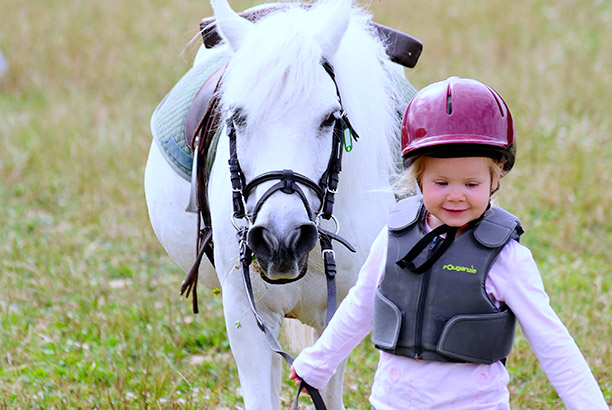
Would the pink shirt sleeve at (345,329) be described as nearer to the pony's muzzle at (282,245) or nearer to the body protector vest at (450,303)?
the body protector vest at (450,303)

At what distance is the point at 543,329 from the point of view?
1910 millimetres

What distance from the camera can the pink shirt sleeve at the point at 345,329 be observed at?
2.20m

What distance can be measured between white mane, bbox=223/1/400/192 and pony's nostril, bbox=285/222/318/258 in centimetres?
36

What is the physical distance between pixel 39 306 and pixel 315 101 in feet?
10.8

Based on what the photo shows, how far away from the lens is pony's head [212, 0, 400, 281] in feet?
7.48

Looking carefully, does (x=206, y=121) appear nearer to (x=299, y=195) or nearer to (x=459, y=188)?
(x=299, y=195)

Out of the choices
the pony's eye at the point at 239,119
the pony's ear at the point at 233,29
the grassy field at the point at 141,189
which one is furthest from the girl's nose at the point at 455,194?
the grassy field at the point at 141,189

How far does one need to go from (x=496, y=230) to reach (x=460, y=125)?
0.28m

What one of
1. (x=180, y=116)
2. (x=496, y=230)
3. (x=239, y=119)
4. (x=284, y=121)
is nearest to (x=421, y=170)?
(x=496, y=230)

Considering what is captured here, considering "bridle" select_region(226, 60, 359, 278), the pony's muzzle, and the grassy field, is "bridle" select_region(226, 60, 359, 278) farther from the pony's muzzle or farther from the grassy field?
the grassy field

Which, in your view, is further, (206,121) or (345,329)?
(206,121)

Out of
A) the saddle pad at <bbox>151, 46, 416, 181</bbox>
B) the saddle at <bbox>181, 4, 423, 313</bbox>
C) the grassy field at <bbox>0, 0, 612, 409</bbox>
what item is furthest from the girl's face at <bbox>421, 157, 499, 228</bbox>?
the grassy field at <bbox>0, 0, 612, 409</bbox>

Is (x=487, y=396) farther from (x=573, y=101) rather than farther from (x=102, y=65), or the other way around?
(x=102, y=65)

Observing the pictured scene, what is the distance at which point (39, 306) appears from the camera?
5086 millimetres
